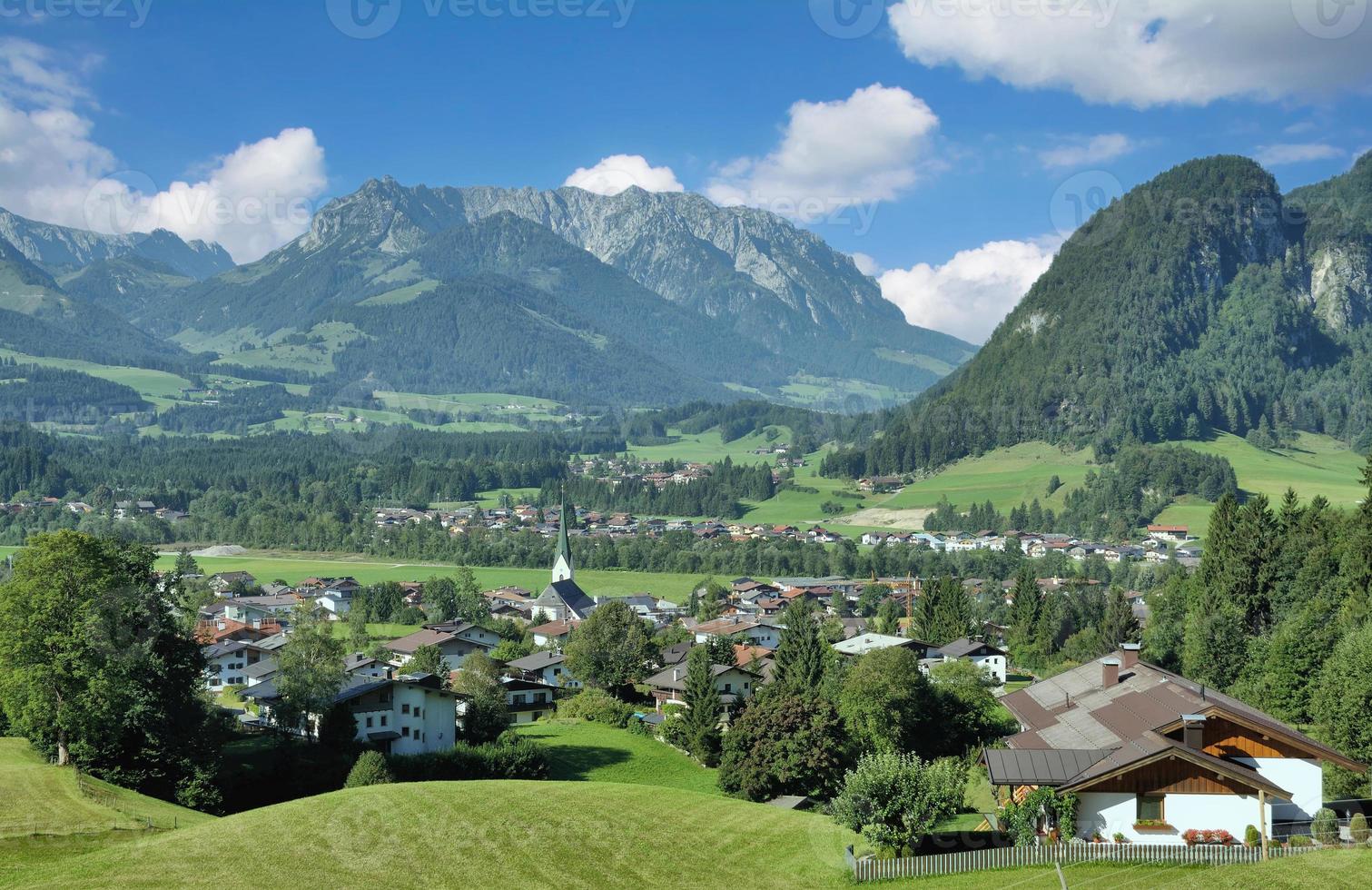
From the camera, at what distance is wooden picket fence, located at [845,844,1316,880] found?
74.7 ft

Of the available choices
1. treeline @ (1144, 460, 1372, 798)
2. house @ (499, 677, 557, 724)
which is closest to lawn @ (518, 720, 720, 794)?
house @ (499, 677, 557, 724)

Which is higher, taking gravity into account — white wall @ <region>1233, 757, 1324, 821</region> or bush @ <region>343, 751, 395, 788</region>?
white wall @ <region>1233, 757, 1324, 821</region>

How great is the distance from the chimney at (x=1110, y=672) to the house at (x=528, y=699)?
29.6 m

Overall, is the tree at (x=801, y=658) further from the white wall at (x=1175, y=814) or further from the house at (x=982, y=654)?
the white wall at (x=1175, y=814)

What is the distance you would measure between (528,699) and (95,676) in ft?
90.1

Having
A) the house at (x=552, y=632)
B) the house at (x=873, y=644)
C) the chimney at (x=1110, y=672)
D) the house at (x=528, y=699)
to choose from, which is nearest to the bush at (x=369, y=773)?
the house at (x=528, y=699)

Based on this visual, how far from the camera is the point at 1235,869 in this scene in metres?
21.3

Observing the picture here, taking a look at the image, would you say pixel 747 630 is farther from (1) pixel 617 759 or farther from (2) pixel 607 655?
(1) pixel 617 759

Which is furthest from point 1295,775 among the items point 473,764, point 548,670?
point 548,670

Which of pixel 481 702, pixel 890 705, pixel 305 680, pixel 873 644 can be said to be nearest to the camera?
pixel 305 680

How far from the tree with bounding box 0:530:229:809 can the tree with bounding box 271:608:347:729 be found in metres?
5.57

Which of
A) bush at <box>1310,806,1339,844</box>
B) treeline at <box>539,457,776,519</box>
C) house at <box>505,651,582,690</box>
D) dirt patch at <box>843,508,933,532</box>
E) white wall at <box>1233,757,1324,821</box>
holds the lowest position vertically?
house at <box>505,651,582,690</box>

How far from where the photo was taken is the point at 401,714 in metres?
45.8

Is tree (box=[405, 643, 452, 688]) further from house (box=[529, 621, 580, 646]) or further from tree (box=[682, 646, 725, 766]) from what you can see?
tree (box=[682, 646, 725, 766])
